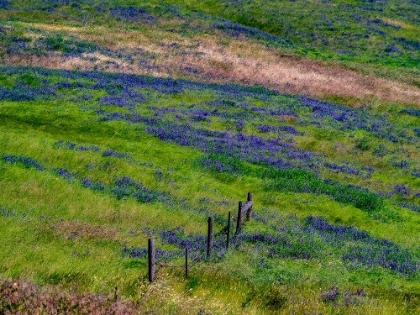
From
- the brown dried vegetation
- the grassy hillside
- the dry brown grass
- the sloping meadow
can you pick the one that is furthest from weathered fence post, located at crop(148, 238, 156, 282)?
the dry brown grass

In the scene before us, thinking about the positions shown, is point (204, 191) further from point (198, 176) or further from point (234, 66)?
point (234, 66)

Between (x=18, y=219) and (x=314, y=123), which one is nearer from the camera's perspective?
(x=18, y=219)

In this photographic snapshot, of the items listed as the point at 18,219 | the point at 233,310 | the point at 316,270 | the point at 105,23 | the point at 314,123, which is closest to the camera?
the point at 233,310

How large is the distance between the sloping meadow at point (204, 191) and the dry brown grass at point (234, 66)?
17.3ft

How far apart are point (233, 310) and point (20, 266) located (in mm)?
5746

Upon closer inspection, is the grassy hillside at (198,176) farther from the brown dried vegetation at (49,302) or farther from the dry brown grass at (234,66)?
A: the dry brown grass at (234,66)

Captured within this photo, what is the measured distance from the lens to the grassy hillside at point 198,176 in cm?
1322

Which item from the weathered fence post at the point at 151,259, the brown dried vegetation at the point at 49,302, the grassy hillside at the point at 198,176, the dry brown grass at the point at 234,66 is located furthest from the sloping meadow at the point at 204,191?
the dry brown grass at the point at 234,66

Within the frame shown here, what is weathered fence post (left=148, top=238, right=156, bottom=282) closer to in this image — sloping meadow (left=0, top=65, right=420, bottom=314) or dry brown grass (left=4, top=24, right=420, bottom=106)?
sloping meadow (left=0, top=65, right=420, bottom=314)

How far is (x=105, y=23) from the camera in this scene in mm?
70250

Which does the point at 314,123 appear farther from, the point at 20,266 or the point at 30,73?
the point at 20,266

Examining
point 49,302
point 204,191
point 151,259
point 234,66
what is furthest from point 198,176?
point 234,66

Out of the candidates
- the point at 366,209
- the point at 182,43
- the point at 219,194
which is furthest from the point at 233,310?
the point at 182,43

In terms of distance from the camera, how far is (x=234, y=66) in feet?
171
